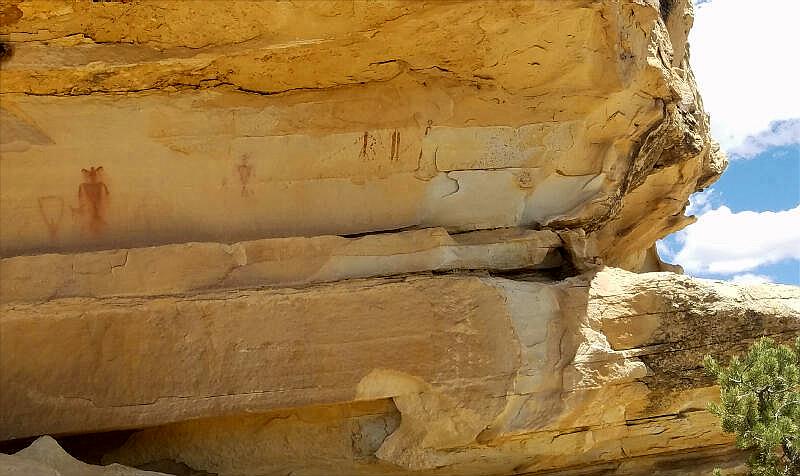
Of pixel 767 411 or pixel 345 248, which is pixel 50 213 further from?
pixel 767 411

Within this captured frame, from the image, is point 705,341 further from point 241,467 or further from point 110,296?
point 110,296

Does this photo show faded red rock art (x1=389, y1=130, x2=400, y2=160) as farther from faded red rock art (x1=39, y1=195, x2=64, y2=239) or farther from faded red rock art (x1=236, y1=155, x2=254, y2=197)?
faded red rock art (x1=39, y1=195, x2=64, y2=239)

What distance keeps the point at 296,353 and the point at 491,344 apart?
125 centimetres

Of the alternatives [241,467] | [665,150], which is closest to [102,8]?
[241,467]

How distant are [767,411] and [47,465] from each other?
152 inches

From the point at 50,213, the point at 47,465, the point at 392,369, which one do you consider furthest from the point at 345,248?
the point at 47,465

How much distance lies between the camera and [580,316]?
184 inches

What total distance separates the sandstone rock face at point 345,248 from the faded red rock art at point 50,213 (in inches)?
0.5

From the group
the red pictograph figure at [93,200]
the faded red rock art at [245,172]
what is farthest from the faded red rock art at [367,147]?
the red pictograph figure at [93,200]

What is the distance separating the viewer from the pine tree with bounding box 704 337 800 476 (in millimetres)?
3746

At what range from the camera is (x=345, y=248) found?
4727 mm

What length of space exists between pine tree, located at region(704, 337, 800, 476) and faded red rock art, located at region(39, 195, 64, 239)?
4.32 metres

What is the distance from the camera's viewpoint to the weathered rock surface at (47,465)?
3.50m

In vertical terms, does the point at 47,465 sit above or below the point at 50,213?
below
